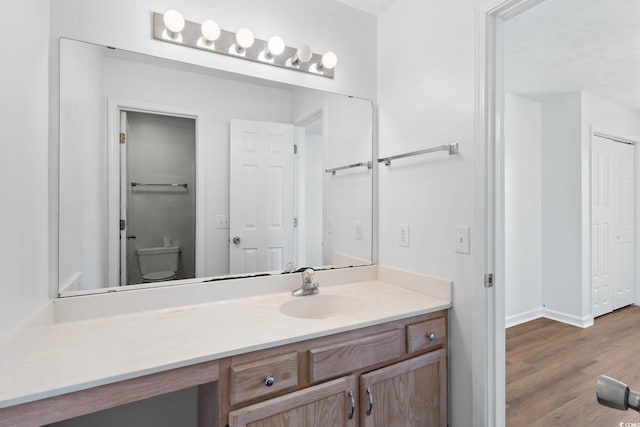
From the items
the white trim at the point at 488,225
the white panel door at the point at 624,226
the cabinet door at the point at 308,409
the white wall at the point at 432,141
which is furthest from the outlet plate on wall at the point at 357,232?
the white panel door at the point at 624,226

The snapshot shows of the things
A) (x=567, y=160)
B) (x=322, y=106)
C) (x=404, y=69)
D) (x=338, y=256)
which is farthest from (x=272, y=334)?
(x=567, y=160)

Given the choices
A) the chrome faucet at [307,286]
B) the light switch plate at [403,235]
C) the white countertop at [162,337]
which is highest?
the light switch plate at [403,235]

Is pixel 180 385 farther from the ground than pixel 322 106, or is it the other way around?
pixel 322 106

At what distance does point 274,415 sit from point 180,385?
31cm

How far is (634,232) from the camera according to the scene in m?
3.95

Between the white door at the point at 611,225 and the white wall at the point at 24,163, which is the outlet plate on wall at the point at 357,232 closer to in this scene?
the white wall at the point at 24,163

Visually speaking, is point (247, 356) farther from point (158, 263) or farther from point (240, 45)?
point (240, 45)

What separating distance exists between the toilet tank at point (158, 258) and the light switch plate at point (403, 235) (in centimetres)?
111

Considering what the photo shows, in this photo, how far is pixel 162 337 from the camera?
1.07 m

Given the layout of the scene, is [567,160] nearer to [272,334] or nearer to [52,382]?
[272,334]

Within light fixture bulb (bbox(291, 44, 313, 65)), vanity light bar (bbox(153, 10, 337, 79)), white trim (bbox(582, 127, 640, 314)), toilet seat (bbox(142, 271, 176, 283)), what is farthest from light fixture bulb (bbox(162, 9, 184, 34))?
white trim (bbox(582, 127, 640, 314))

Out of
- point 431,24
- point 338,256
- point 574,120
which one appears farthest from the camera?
point 574,120

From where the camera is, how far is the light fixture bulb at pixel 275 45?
1.56 meters

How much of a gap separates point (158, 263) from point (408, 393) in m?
1.18
